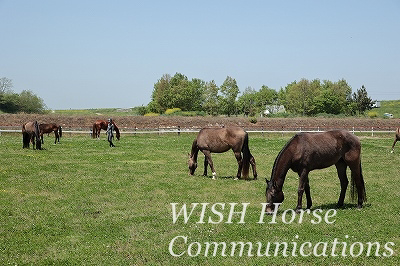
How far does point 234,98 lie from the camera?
91438 mm

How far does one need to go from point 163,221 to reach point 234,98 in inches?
3258

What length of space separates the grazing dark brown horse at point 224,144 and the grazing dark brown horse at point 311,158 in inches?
201

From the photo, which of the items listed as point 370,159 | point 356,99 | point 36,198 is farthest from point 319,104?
point 36,198

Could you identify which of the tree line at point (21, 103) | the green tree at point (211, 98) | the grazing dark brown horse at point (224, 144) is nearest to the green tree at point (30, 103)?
the tree line at point (21, 103)

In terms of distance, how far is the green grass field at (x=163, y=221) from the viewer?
7348 millimetres

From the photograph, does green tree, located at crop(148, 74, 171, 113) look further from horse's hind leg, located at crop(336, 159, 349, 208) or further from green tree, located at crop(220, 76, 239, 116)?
horse's hind leg, located at crop(336, 159, 349, 208)

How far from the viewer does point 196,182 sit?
15203mm

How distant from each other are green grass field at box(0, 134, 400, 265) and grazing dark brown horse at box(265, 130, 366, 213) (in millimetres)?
626

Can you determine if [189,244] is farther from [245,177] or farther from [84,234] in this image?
[245,177]

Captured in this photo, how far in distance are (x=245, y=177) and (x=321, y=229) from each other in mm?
7020

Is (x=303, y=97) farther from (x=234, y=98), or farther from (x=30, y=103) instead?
(x=30, y=103)

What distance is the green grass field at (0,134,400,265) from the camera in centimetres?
735

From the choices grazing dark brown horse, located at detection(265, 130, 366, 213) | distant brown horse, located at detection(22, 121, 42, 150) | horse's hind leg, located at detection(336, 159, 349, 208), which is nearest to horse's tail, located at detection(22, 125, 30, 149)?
distant brown horse, located at detection(22, 121, 42, 150)

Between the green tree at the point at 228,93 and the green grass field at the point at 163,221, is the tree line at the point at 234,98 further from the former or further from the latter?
the green grass field at the point at 163,221
